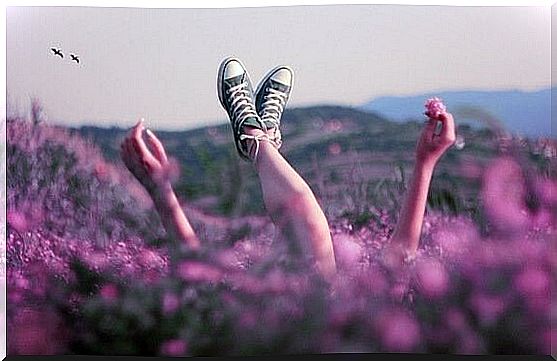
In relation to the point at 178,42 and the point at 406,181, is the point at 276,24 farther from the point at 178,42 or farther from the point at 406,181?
the point at 406,181

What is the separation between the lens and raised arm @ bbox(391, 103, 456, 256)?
6453 millimetres

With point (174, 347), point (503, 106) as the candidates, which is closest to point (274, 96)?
point (503, 106)

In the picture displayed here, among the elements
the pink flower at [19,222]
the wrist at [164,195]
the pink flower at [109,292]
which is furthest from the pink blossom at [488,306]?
the pink flower at [19,222]

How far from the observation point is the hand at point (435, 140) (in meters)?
6.49

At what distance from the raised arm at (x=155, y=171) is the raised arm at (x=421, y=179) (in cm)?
131

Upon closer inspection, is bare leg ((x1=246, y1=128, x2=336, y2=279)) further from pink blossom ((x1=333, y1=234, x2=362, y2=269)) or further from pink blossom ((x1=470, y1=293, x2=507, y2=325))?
pink blossom ((x1=470, y1=293, x2=507, y2=325))

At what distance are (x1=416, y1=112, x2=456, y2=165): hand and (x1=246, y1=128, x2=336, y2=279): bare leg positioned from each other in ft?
2.38

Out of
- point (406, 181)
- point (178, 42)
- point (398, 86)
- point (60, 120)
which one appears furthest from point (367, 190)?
point (60, 120)

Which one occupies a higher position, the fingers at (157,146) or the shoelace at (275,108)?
the shoelace at (275,108)

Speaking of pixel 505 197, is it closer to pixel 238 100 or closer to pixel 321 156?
pixel 321 156

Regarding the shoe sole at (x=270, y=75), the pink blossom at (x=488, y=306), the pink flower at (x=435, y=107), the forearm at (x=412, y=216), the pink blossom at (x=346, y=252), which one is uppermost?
the shoe sole at (x=270, y=75)

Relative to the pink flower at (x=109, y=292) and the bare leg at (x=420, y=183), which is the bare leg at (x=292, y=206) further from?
the pink flower at (x=109, y=292)

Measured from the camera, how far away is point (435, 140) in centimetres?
651

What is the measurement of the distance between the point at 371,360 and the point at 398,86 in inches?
65.9
